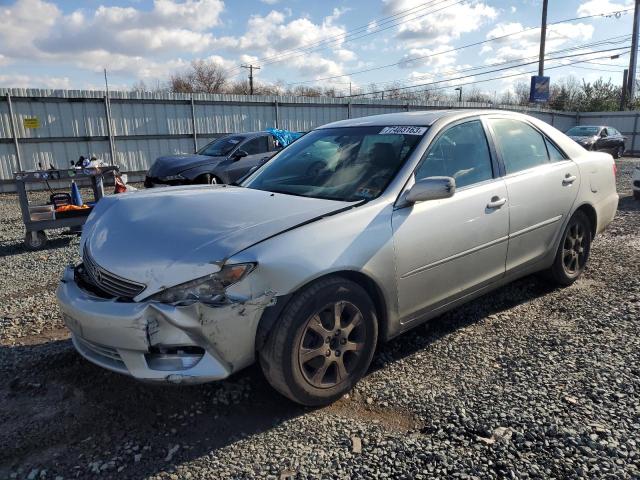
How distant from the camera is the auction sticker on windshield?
3.45m

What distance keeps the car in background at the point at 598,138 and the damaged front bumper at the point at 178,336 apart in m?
22.0

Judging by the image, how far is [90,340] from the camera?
2.65m

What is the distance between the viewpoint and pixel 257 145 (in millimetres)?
11328

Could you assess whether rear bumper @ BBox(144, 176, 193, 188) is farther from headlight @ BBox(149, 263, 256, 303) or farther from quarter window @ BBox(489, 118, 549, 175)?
headlight @ BBox(149, 263, 256, 303)

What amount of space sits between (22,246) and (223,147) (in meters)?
5.22

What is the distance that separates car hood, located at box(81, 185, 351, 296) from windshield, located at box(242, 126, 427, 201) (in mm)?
228

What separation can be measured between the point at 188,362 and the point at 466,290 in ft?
6.70

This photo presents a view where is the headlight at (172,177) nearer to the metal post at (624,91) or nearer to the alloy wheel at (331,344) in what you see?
the alloy wheel at (331,344)

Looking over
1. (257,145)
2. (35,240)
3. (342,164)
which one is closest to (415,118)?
(342,164)

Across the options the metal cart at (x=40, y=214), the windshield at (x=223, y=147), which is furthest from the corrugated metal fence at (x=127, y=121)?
the metal cart at (x=40, y=214)

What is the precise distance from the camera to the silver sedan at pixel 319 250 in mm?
2436

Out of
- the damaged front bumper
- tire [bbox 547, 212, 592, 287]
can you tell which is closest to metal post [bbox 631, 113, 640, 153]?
tire [bbox 547, 212, 592, 287]

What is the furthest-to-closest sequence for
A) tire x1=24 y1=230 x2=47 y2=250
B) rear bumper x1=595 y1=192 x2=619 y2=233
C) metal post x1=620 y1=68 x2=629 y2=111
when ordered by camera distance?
metal post x1=620 y1=68 x2=629 y2=111 < tire x1=24 y1=230 x2=47 y2=250 < rear bumper x1=595 y1=192 x2=619 y2=233

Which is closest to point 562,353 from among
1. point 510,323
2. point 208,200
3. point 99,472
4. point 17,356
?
point 510,323
